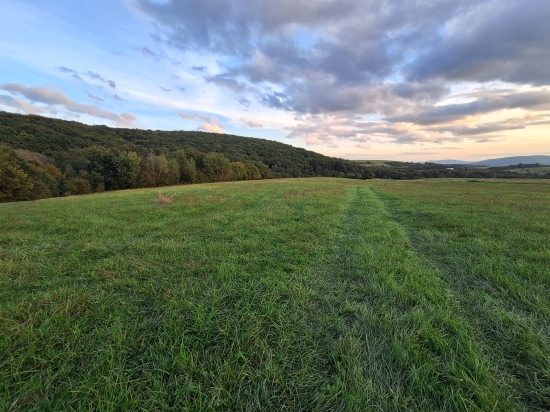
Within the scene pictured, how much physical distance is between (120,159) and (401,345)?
2152 inches

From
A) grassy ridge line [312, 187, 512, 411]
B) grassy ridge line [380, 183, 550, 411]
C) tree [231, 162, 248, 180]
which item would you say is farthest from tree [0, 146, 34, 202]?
grassy ridge line [380, 183, 550, 411]

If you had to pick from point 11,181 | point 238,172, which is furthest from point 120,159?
point 238,172

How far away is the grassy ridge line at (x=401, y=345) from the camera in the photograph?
7.00 ft

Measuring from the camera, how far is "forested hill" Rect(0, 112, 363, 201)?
39.0 m

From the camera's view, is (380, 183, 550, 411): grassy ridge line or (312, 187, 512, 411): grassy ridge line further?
(380, 183, 550, 411): grassy ridge line

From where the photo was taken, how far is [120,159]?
145ft

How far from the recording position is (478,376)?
2312 mm

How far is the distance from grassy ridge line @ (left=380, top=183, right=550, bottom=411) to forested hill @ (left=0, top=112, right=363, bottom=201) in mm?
48308

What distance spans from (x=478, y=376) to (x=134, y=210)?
1331cm

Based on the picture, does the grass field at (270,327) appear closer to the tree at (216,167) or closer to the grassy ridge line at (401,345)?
the grassy ridge line at (401,345)

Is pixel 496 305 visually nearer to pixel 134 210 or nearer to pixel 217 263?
pixel 217 263

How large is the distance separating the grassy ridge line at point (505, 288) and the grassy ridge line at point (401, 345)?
0.25 meters

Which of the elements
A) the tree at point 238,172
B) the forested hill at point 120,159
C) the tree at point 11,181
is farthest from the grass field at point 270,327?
the tree at point 238,172

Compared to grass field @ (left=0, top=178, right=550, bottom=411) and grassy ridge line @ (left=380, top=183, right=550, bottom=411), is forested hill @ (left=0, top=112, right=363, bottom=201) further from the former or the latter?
grassy ridge line @ (left=380, top=183, right=550, bottom=411)
